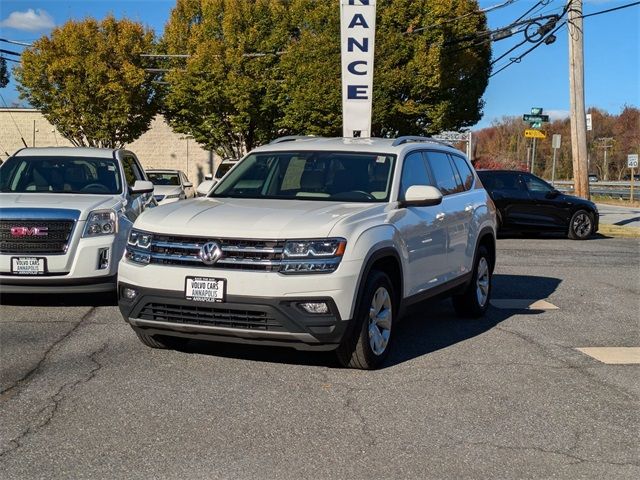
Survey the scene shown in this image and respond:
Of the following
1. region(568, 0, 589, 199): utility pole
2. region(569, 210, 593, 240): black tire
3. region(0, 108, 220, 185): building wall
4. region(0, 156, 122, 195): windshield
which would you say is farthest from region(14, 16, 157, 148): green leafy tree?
region(0, 156, 122, 195): windshield

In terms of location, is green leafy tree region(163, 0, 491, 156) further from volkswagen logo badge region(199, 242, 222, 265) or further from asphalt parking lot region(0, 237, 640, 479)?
volkswagen logo badge region(199, 242, 222, 265)

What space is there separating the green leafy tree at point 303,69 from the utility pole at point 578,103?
5.12 metres

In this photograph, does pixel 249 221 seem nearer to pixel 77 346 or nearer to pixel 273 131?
pixel 77 346

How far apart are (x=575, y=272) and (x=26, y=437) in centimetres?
1000

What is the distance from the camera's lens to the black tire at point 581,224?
1909 cm

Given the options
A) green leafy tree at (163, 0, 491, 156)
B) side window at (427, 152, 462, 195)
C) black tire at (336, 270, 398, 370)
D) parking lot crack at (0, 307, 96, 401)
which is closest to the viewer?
parking lot crack at (0, 307, 96, 401)

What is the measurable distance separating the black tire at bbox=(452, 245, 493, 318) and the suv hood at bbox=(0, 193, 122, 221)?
385cm

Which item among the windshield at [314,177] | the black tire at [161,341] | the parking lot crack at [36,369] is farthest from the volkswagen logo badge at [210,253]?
the parking lot crack at [36,369]

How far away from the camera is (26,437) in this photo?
15.3 feet

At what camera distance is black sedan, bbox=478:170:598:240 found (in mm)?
18703

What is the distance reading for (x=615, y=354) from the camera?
23.6ft

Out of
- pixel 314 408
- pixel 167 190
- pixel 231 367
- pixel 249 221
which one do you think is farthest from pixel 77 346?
pixel 167 190

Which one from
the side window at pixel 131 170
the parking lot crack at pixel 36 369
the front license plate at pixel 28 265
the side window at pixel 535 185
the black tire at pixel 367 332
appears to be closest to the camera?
the parking lot crack at pixel 36 369

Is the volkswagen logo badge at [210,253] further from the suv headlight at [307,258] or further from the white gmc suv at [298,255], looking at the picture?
the suv headlight at [307,258]
